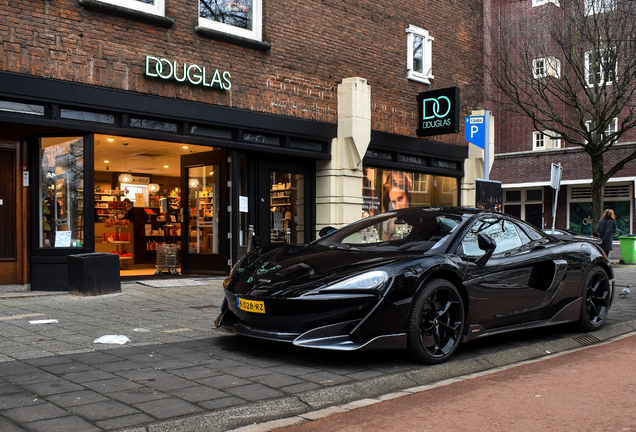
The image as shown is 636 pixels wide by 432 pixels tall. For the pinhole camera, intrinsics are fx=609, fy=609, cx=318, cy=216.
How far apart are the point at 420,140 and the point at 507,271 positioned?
10.2 meters

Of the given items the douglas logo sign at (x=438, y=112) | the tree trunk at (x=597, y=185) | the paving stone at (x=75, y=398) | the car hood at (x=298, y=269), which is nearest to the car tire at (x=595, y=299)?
the car hood at (x=298, y=269)

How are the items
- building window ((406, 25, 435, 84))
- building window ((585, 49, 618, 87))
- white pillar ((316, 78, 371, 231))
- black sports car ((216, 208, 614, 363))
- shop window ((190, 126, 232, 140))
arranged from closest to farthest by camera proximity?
black sports car ((216, 208, 614, 363)) → shop window ((190, 126, 232, 140)) → white pillar ((316, 78, 371, 231)) → building window ((406, 25, 435, 84)) → building window ((585, 49, 618, 87))

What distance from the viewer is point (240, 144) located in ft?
38.8

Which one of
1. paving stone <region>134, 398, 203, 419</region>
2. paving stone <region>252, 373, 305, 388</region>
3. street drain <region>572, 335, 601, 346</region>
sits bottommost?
street drain <region>572, 335, 601, 346</region>

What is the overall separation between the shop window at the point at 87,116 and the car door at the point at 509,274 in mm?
6707

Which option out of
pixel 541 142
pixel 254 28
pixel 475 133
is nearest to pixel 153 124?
pixel 254 28

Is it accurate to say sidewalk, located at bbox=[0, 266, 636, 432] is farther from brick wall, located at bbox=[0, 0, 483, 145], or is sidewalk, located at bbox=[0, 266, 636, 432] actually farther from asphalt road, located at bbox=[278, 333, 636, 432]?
brick wall, located at bbox=[0, 0, 483, 145]

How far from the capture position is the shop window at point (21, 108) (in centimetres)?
896

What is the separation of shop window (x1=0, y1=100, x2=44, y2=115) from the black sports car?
5.10 meters

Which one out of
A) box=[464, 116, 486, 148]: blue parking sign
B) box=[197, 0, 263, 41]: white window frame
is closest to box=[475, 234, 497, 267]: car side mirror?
box=[197, 0, 263, 41]: white window frame

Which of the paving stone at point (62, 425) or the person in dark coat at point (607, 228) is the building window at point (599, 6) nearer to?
the person in dark coat at point (607, 228)

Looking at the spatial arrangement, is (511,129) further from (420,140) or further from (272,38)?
(272,38)

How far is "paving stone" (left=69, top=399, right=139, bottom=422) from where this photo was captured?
3.54 metres

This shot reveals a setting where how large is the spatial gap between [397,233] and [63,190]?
253 inches
